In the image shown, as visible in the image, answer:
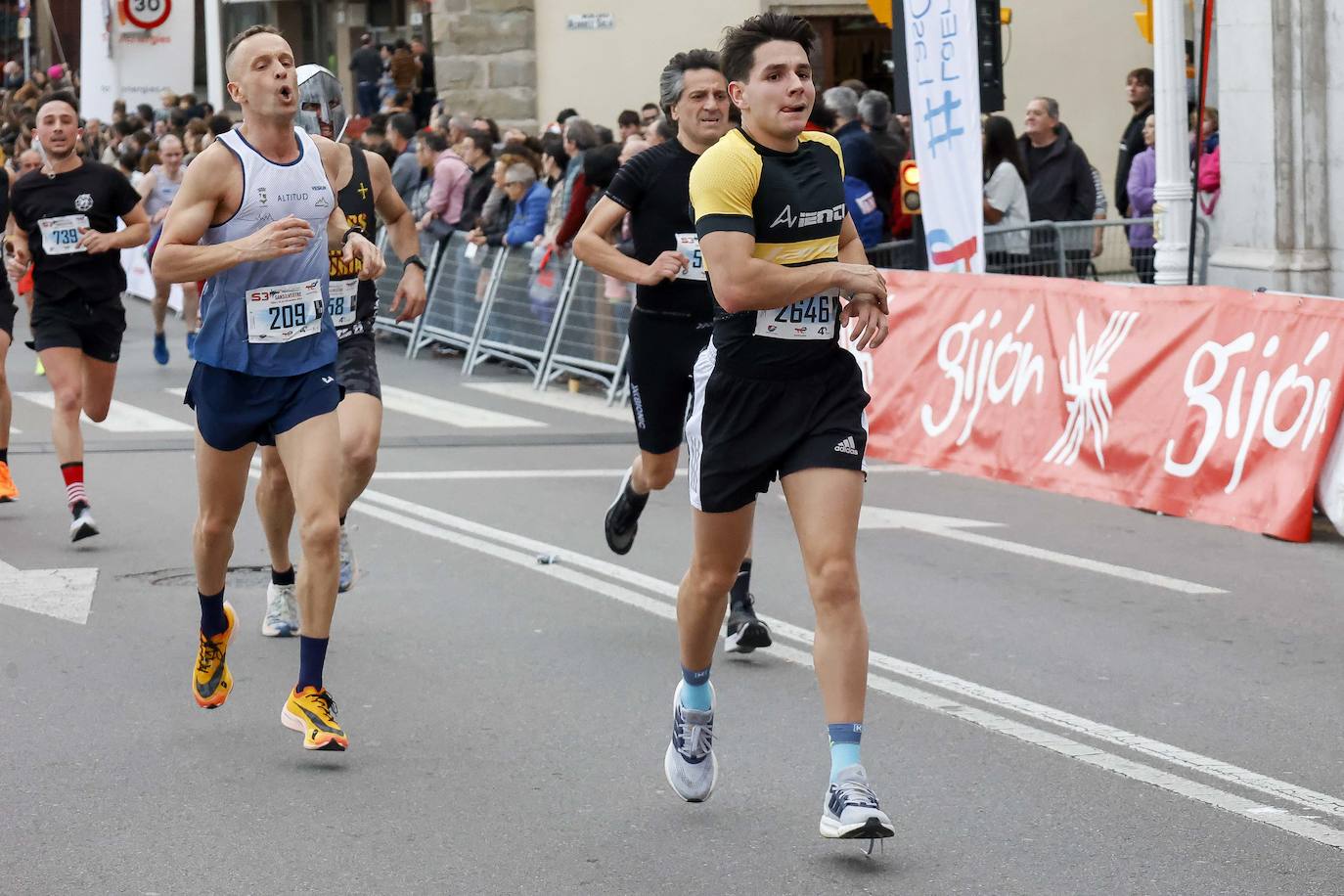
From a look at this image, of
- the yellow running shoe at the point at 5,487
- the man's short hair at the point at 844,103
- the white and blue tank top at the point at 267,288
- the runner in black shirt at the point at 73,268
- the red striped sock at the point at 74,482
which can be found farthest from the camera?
the man's short hair at the point at 844,103

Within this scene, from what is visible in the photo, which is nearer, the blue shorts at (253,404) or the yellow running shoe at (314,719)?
the yellow running shoe at (314,719)

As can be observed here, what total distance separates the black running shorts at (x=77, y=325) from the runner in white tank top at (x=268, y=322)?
4.13 m

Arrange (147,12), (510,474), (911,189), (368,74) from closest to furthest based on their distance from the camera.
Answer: (510,474), (911,189), (147,12), (368,74)

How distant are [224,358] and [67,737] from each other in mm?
1215

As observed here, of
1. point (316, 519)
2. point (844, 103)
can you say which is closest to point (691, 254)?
point (316, 519)

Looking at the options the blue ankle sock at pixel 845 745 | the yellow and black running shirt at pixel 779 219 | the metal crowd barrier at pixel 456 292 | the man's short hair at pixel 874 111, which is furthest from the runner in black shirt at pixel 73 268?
the metal crowd barrier at pixel 456 292

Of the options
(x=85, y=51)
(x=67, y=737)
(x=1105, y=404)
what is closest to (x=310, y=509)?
(x=67, y=737)

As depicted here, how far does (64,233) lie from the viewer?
10.4 metres

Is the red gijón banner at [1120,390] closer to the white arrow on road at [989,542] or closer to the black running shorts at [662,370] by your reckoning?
the white arrow on road at [989,542]

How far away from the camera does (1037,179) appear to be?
16.2 m

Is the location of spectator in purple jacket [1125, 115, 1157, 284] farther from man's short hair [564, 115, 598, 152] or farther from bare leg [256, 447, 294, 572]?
bare leg [256, 447, 294, 572]

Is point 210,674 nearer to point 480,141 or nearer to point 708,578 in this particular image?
point 708,578

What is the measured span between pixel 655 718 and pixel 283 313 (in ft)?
5.38

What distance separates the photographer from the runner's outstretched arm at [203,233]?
5.98 meters
